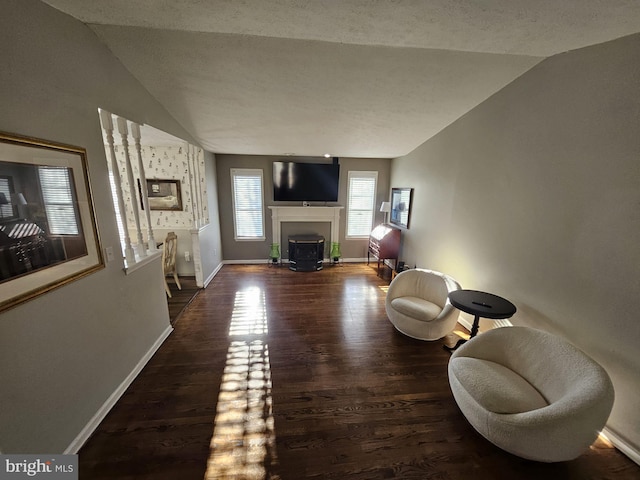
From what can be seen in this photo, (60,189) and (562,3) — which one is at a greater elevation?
(562,3)

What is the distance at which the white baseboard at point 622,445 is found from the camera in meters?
1.49

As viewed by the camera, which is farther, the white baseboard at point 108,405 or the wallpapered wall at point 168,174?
the wallpapered wall at point 168,174

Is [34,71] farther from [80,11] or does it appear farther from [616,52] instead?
[616,52]

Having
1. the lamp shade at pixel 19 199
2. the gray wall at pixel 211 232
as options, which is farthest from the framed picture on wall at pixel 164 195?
the lamp shade at pixel 19 199

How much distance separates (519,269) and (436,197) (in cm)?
161

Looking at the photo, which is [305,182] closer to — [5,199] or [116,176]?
[116,176]

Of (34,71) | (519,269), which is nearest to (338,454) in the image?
(519,269)

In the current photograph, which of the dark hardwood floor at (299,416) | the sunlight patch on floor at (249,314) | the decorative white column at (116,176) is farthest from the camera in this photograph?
the sunlight patch on floor at (249,314)

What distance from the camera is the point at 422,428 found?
1699 mm

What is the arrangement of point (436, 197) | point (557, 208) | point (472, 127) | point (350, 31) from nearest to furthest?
point (350, 31) < point (557, 208) < point (472, 127) < point (436, 197)

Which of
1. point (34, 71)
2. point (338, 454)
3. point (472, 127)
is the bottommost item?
point (338, 454)

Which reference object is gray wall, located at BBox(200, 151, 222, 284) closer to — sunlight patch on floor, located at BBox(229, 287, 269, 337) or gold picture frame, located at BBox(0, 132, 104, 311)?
sunlight patch on floor, located at BBox(229, 287, 269, 337)

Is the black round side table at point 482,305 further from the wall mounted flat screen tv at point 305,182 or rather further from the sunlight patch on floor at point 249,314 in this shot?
the wall mounted flat screen tv at point 305,182

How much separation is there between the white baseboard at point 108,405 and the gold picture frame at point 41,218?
1034 millimetres
